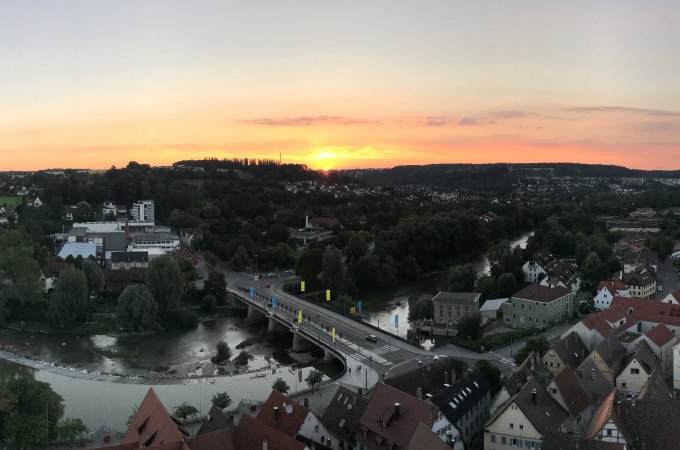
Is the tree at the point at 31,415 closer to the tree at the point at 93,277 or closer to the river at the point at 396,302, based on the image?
the river at the point at 396,302

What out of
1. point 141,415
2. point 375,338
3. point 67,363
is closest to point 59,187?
point 67,363

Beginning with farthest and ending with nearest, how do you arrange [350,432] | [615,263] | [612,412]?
[615,263], [350,432], [612,412]

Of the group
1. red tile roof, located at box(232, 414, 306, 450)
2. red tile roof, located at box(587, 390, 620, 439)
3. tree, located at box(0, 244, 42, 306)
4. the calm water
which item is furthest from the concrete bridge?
tree, located at box(0, 244, 42, 306)

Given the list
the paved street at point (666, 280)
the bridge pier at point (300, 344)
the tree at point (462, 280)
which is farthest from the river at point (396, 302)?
the paved street at point (666, 280)

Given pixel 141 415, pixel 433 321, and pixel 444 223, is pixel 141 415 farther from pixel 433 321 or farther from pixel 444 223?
pixel 444 223

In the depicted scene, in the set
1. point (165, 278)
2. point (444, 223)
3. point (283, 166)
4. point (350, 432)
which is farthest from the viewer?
point (283, 166)

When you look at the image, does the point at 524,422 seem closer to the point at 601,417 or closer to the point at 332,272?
the point at 601,417
